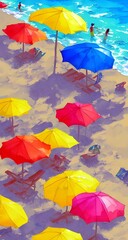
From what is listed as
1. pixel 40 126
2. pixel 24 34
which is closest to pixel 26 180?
pixel 40 126

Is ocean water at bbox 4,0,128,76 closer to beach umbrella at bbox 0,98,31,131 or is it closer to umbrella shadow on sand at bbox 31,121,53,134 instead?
umbrella shadow on sand at bbox 31,121,53,134

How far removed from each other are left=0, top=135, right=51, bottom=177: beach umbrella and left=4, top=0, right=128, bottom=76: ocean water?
13546 mm

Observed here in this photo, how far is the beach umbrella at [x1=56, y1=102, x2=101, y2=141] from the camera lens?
27.2 m

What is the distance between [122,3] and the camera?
48469 mm

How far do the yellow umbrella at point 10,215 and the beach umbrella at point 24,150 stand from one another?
2.54 meters

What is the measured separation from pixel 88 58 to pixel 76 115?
483 centimetres

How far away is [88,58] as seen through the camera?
3120cm

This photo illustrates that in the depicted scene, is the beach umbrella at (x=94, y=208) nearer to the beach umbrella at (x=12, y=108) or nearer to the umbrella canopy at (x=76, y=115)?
the umbrella canopy at (x=76, y=115)

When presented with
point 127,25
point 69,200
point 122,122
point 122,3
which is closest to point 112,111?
point 122,122

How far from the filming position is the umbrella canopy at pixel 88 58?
102 feet

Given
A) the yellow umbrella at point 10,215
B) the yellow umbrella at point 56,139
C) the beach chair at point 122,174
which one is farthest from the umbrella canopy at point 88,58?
the yellow umbrella at point 10,215

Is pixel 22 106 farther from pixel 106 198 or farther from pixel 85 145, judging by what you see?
pixel 106 198

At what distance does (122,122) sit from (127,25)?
1602 cm

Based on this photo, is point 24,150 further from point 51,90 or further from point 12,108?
point 51,90
